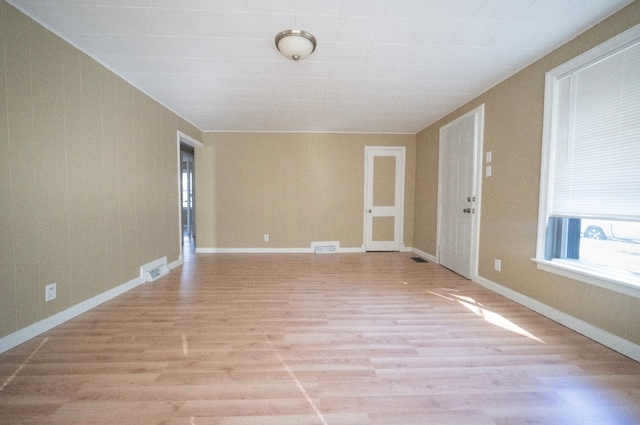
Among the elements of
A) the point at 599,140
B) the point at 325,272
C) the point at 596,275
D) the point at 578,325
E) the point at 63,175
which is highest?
the point at 599,140

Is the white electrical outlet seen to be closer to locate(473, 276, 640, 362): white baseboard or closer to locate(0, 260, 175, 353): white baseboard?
locate(0, 260, 175, 353): white baseboard

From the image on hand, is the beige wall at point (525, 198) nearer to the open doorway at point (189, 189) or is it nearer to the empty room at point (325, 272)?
the empty room at point (325, 272)

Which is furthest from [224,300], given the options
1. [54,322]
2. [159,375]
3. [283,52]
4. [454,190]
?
[454,190]

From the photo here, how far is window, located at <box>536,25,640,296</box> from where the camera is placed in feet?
5.57

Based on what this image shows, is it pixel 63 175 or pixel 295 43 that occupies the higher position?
pixel 295 43

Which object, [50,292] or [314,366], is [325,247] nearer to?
[314,366]

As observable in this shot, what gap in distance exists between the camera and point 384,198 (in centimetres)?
517

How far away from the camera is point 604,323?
1.79 meters

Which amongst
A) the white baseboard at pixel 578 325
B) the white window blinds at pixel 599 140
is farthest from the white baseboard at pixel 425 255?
the white window blinds at pixel 599 140

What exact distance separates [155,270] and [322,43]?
137 inches

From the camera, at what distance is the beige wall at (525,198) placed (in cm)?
177

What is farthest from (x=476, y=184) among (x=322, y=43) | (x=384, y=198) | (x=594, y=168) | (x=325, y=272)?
(x=322, y=43)

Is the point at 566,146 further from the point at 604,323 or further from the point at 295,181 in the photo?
the point at 295,181

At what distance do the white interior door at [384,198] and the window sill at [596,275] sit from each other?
292 cm
